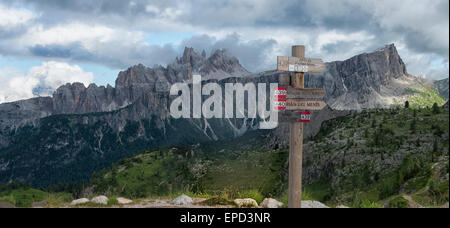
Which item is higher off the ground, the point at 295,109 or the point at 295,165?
the point at 295,109

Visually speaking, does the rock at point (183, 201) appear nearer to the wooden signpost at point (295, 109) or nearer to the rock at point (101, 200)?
the rock at point (101, 200)

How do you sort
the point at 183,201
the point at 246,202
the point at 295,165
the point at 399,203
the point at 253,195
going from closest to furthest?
the point at 295,165, the point at 399,203, the point at 246,202, the point at 183,201, the point at 253,195

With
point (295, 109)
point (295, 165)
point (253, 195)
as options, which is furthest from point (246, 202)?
point (295, 109)

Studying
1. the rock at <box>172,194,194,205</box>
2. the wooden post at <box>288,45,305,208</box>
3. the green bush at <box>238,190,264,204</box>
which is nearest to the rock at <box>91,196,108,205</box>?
the rock at <box>172,194,194,205</box>

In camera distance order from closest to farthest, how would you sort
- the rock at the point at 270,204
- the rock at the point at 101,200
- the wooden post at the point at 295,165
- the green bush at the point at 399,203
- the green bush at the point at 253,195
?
1. the wooden post at the point at 295,165
2. the green bush at the point at 399,203
3. the rock at the point at 270,204
4. the rock at the point at 101,200
5. the green bush at the point at 253,195

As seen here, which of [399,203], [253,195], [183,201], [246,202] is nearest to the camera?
[399,203]

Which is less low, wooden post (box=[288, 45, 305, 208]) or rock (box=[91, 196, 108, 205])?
wooden post (box=[288, 45, 305, 208])

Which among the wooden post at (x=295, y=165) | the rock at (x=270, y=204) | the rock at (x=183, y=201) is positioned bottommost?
the rock at (x=183, y=201)

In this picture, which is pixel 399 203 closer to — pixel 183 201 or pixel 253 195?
pixel 253 195

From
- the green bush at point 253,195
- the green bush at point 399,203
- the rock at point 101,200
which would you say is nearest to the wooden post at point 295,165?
the green bush at point 253,195

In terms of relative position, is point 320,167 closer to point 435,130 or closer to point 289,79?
point 435,130

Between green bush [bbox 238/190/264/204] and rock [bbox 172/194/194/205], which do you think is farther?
green bush [bbox 238/190/264/204]

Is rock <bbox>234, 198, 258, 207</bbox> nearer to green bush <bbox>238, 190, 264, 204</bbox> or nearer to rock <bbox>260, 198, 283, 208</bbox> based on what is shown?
rock <bbox>260, 198, 283, 208</bbox>
